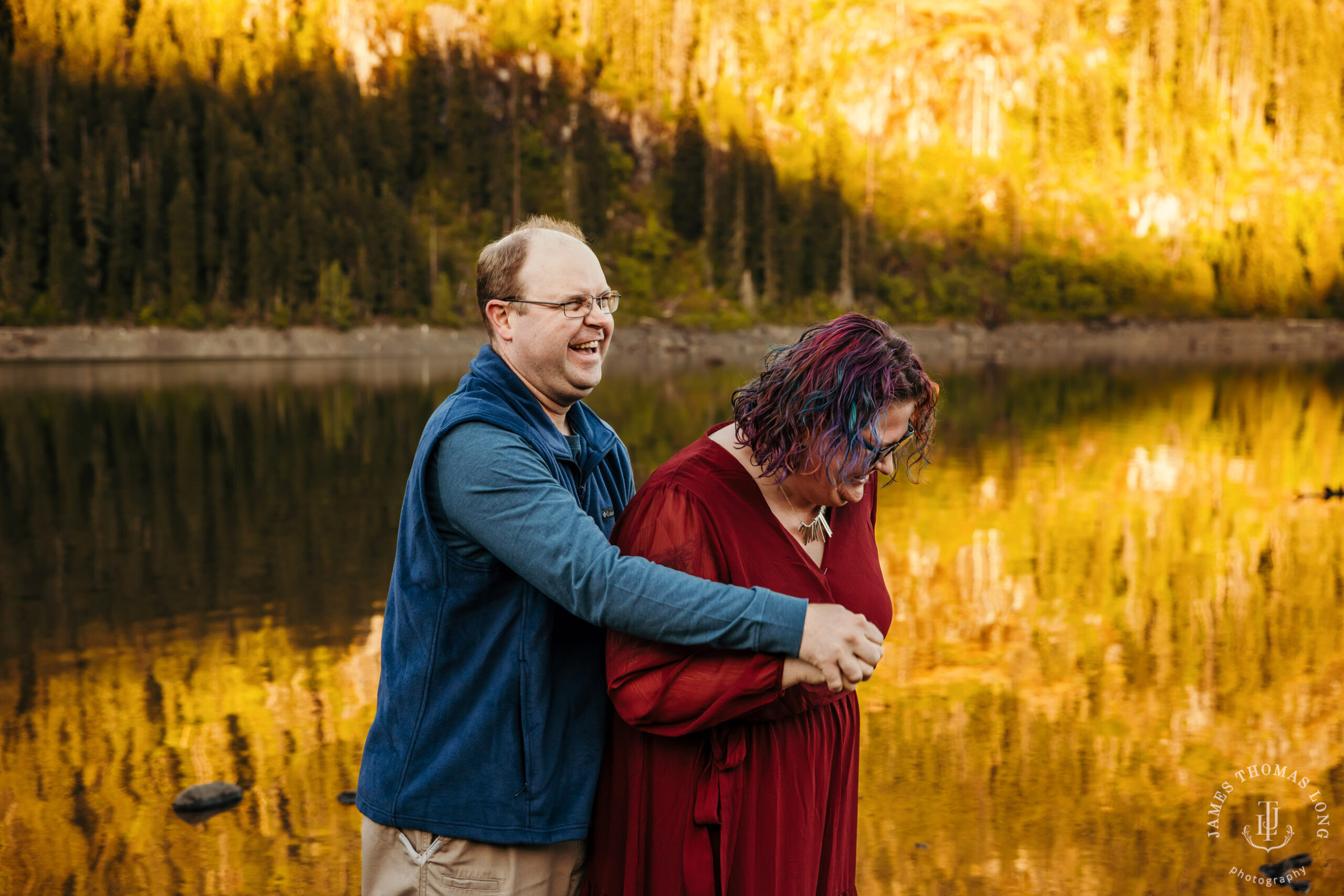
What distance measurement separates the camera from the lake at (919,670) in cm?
671

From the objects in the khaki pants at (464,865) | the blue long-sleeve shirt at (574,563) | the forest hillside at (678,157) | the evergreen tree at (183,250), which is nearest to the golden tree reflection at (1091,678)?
the khaki pants at (464,865)

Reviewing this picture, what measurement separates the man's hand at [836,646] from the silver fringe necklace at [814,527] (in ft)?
1.19

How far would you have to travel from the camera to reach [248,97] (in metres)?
114

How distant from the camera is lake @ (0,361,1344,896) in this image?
6711 mm

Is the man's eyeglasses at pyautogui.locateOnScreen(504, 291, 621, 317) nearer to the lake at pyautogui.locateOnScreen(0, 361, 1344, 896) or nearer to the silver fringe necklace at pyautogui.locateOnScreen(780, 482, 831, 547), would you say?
the silver fringe necklace at pyautogui.locateOnScreen(780, 482, 831, 547)

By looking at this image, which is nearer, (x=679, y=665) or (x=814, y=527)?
(x=679, y=665)

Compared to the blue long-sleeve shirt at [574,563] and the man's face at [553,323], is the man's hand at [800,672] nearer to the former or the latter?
the blue long-sleeve shirt at [574,563]

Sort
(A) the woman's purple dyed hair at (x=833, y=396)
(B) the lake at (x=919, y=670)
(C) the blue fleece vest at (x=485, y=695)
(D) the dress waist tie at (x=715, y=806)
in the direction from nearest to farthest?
1. (A) the woman's purple dyed hair at (x=833, y=396)
2. (D) the dress waist tie at (x=715, y=806)
3. (C) the blue fleece vest at (x=485, y=695)
4. (B) the lake at (x=919, y=670)

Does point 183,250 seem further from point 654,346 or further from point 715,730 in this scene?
point 715,730

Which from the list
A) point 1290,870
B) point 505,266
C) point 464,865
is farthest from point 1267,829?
point 505,266

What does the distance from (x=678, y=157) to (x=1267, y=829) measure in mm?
119036

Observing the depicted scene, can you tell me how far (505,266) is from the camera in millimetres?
2975

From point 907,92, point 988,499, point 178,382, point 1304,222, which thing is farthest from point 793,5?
point 988,499

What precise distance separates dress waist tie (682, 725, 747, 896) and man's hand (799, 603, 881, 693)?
0.32 meters
